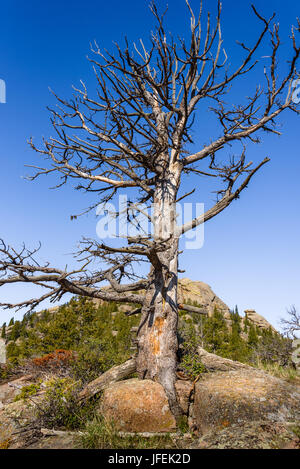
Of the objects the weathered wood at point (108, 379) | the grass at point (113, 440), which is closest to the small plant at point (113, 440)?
the grass at point (113, 440)

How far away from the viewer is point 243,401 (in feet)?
14.4

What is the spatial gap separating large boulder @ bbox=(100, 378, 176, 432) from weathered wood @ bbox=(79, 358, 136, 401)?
2.11 ft

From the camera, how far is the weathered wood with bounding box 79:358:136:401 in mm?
5480

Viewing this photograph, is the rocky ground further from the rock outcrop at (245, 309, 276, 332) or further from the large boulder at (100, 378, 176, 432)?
the rock outcrop at (245, 309, 276, 332)

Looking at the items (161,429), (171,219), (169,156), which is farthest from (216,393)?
(169,156)

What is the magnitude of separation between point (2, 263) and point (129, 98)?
4640 millimetres

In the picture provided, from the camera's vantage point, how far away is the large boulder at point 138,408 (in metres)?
4.34

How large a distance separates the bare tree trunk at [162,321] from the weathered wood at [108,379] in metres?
0.33

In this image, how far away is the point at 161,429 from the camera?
4.35m

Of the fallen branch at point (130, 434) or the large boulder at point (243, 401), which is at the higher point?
the large boulder at point (243, 401)

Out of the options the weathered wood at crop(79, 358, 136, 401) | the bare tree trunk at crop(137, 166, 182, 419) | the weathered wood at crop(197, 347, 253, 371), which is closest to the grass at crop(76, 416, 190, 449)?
the bare tree trunk at crop(137, 166, 182, 419)

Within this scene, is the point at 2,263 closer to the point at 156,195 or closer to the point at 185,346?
the point at 156,195

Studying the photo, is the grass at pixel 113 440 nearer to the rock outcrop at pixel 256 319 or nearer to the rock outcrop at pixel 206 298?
the rock outcrop at pixel 206 298

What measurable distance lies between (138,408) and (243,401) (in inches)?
65.1
